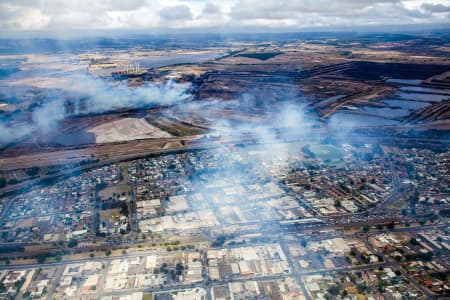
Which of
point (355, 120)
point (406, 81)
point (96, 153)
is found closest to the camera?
point (96, 153)

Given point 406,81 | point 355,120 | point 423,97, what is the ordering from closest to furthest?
point 355,120 → point 423,97 → point 406,81

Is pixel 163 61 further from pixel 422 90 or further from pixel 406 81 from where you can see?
pixel 422 90

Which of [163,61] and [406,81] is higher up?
[163,61]

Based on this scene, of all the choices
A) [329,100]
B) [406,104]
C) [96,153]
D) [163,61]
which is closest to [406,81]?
[406,104]

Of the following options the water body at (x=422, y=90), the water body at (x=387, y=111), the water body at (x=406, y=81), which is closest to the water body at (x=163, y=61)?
the water body at (x=406, y=81)

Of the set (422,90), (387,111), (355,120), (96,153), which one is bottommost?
(96,153)

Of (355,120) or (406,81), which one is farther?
(406,81)

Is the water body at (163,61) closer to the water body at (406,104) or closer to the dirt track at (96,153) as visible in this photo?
the water body at (406,104)

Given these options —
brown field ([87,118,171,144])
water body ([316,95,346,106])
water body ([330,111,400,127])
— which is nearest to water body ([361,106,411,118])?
water body ([330,111,400,127])

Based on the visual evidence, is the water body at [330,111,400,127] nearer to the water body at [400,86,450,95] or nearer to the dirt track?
the dirt track

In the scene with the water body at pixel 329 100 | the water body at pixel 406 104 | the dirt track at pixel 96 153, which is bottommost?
the dirt track at pixel 96 153

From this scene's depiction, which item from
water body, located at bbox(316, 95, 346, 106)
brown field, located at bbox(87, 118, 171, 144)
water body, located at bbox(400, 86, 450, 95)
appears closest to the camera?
brown field, located at bbox(87, 118, 171, 144)
